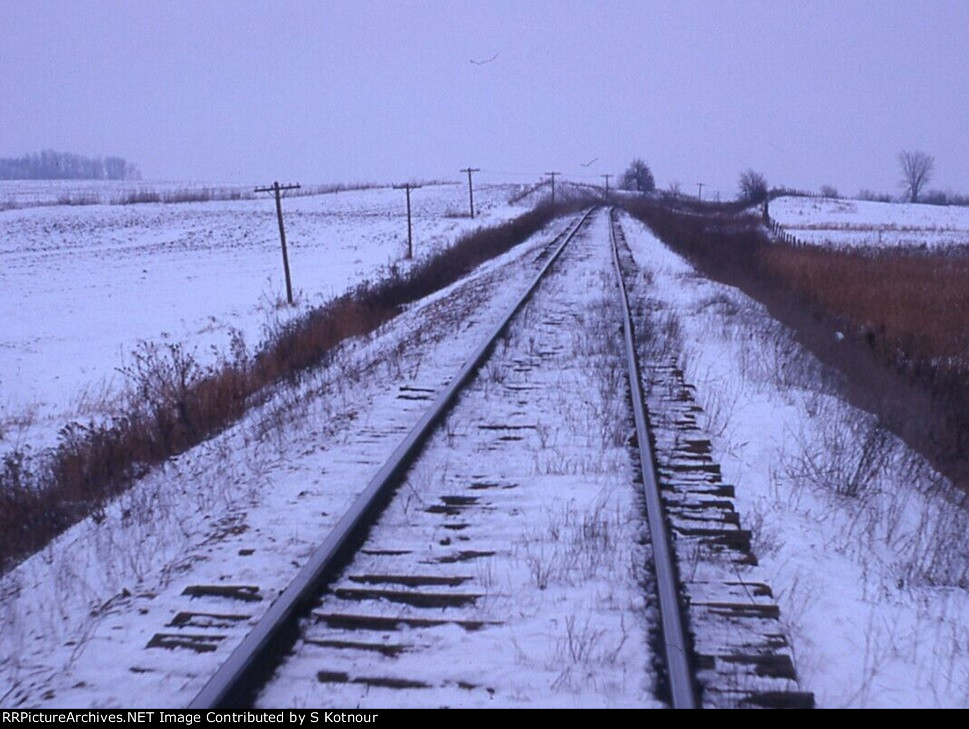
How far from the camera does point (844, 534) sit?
191 inches

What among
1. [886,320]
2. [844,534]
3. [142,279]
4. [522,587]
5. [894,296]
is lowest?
[844,534]

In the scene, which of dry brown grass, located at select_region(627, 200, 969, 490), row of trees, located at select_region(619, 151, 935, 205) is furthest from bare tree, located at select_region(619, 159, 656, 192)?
dry brown grass, located at select_region(627, 200, 969, 490)

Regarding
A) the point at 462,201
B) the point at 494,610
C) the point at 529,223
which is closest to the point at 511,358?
the point at 494,610

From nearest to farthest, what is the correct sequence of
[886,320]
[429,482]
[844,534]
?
1. [844,534]
2. [429,482]
3. [886,320]

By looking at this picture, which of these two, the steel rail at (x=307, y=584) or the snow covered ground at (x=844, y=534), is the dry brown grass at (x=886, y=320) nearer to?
the snow covered ground at (x=844, y=534)

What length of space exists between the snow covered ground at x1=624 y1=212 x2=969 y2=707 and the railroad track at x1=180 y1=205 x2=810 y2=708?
0.25m

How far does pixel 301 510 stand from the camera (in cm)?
498

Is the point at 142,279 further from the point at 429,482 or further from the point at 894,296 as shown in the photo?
Answer: the point at 429,482

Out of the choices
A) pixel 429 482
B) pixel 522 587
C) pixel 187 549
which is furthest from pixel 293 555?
pixel 522 587

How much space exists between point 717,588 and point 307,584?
212cm

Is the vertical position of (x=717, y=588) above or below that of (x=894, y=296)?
below

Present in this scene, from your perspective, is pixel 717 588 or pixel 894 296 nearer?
pixel 717 588

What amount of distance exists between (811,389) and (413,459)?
4.74 metres

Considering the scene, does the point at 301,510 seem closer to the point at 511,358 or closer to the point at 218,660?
the point at 218,660
